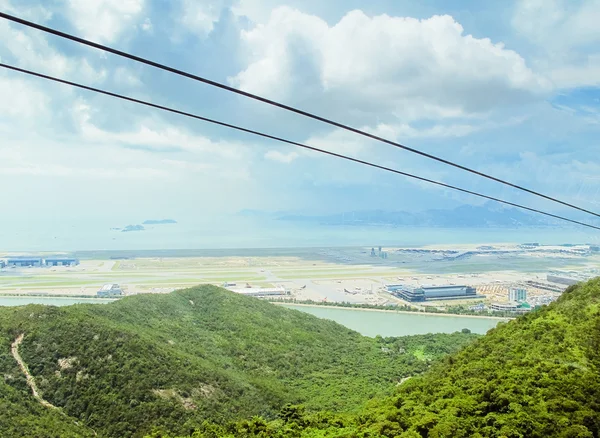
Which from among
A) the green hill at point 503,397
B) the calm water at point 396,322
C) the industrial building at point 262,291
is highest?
the green hill at point 503,397

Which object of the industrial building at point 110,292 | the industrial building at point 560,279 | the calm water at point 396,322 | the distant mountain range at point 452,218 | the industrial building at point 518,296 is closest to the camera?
the calm water at point 396,322

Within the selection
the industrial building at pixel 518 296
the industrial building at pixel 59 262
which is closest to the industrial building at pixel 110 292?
the industrial building at pixel 59 262

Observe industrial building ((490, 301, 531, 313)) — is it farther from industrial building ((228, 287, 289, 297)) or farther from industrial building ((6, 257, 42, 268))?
industrial building ((6, 257, 42, 268))

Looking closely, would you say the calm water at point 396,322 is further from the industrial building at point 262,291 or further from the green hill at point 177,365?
the green hill at point 177,365

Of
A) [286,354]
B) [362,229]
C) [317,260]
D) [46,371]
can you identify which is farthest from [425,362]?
[362,229]

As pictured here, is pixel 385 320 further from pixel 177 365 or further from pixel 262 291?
pixel 177 365

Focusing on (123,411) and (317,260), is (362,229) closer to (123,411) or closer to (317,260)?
(317,260)
